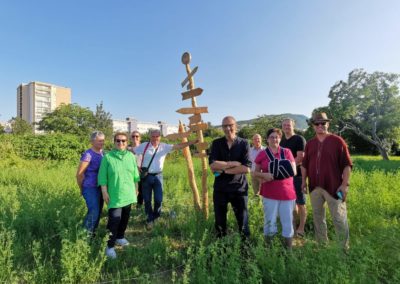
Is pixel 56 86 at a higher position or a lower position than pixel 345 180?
higher

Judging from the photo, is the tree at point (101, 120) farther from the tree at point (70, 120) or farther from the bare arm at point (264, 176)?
the bare arm at point (264, 176)

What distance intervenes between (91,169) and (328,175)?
3193mm

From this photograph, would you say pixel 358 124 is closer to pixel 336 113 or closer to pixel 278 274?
pixel 336 113

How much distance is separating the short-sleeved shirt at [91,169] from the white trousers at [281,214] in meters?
2.40

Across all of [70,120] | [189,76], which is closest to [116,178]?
[189,76]

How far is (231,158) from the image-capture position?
11.3 ft

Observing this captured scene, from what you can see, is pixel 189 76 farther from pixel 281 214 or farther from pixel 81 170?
pixel 281 214

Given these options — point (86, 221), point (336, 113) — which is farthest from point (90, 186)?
point (336, 113)

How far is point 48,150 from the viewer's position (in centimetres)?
1555

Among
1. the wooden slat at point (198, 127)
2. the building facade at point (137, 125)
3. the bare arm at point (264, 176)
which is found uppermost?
the building facade at point (137, 125)

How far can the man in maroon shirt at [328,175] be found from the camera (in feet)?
10.6

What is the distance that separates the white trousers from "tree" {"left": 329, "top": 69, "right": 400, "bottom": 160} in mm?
31042

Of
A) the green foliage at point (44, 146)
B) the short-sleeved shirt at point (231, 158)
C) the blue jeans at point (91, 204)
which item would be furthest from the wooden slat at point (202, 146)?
the green foliage at point (44, 146)

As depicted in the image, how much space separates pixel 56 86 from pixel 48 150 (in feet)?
356
